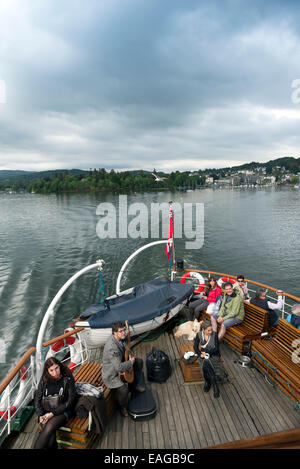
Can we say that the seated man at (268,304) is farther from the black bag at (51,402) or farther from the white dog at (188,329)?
the black bag at (51,402)

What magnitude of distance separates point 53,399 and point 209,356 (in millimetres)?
2916

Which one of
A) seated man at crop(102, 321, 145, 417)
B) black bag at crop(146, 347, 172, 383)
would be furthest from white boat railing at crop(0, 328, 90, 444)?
black bag at crop(146, 347, 172, 383)

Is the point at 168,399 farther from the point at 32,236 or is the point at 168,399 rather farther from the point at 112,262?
the point at 32,236

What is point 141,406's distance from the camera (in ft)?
14.1

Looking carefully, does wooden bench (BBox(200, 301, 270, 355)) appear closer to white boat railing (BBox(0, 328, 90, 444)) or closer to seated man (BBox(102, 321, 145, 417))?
seated man (BBox(102, 321, 145, 417))

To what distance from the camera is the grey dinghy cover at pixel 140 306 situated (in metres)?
6.14

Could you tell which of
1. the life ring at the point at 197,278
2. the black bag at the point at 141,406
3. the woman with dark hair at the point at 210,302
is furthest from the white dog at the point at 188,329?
the black bag at the point at 141,406

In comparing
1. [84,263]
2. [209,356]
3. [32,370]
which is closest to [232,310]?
[209,356]

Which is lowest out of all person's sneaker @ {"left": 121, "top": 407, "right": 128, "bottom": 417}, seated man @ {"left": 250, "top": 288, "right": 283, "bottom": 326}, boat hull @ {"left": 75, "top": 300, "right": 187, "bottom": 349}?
person's sneaker @ {"left": 121, "top": 407, "right": 128, "bottom": 417}

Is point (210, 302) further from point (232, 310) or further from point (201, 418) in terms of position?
point (201, 418)

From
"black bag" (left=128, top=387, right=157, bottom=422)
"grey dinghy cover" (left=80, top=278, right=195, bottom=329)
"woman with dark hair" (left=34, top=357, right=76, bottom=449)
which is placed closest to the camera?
"woman with dark hair" (left=34, top=357, right=76, bottom=449)

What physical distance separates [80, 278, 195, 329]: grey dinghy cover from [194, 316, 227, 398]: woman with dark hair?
1.79 metres

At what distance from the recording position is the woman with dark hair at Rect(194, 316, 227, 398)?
15.8 ft
